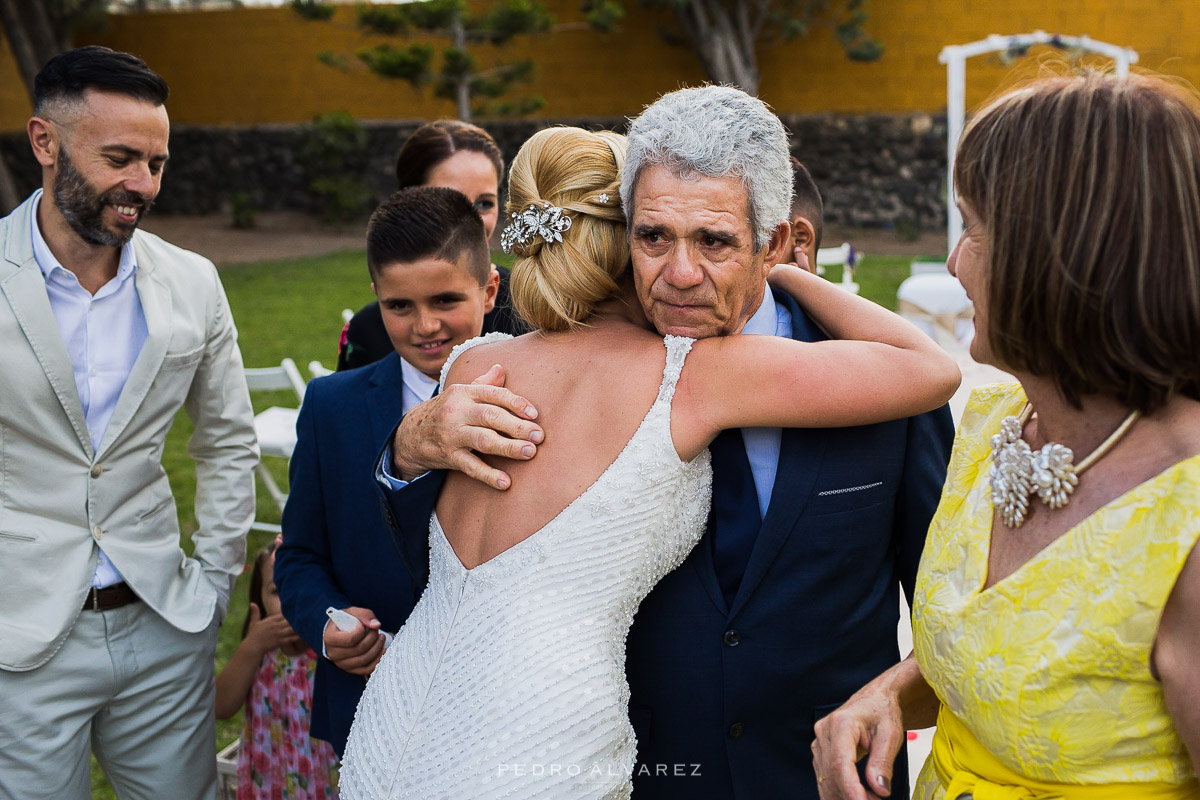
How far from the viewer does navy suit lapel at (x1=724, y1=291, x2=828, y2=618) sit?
194 cm

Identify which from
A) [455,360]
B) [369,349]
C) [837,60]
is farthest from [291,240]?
[455,360]

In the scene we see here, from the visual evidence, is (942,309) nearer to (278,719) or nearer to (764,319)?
(278,719)

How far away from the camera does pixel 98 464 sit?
2863 millimetres

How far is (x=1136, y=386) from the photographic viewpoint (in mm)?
1347

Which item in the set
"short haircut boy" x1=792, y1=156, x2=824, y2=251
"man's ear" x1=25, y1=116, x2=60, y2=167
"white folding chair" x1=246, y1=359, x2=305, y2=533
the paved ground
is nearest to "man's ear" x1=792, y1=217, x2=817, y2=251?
"short haircut boy" x1=792, y1=156, x2=824, y2=251

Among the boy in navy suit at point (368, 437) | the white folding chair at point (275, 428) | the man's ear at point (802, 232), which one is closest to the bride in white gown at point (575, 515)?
the boy in navy suit at point (368, 437)

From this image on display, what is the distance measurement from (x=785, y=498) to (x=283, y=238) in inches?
782

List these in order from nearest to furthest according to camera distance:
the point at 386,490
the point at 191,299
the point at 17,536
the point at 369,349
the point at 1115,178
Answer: the point at 1115,178 → the point at 386,490 → the point at 17,536 → the point at 191,299 → the point at 369,349

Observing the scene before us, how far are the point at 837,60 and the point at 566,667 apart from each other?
809 inches

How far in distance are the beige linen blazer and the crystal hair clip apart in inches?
58.6

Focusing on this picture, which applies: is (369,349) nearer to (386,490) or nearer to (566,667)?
(386,490)

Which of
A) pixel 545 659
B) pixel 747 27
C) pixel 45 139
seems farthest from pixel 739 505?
pixel 747 27

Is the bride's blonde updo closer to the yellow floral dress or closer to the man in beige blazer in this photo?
the yellow floral dress

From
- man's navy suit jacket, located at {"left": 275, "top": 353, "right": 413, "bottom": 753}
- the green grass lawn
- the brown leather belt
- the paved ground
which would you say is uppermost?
man's navy suit jacket, located at {"left": 275, "top": 353, "right": 413, "bottom": 753}
